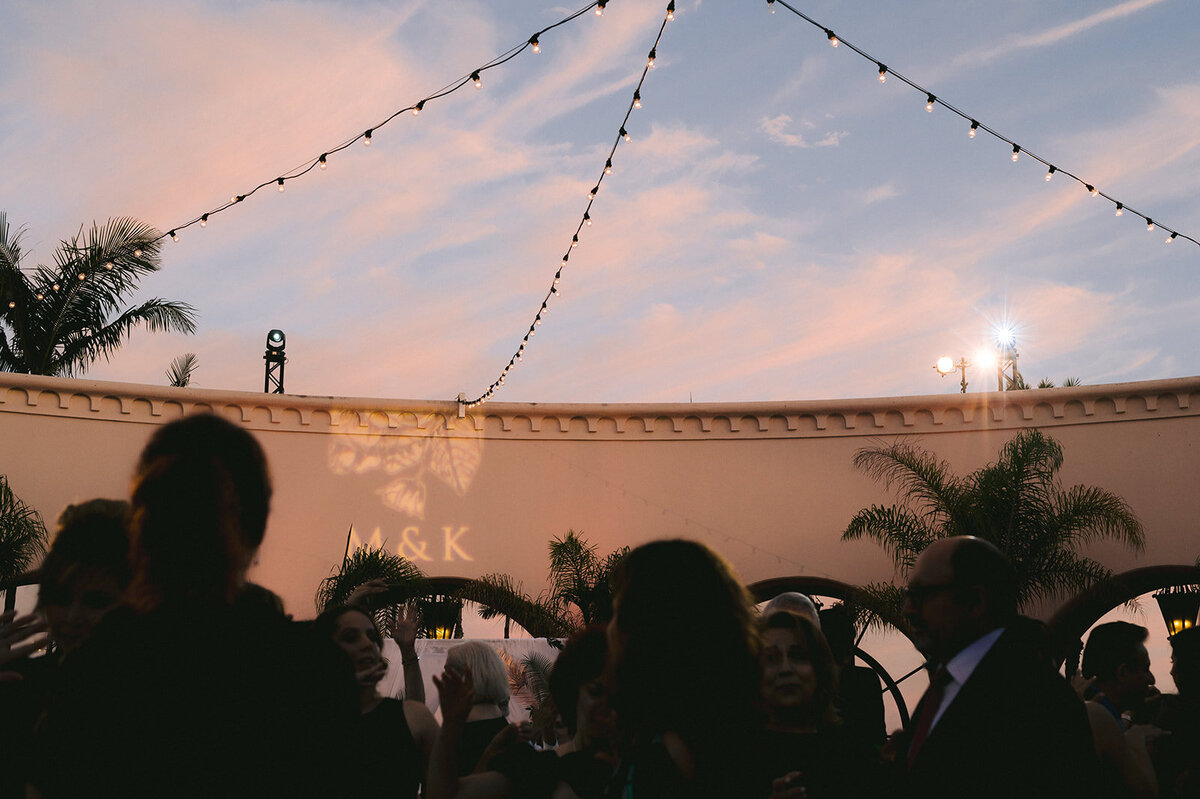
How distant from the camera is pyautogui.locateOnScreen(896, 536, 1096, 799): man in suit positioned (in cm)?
222

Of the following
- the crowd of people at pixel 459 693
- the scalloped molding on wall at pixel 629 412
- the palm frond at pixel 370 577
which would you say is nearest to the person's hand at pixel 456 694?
the crowd of people at pixel 459 693

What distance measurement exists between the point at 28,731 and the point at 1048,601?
12440 millimetres

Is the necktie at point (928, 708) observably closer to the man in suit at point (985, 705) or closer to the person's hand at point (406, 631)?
the man in suit at point (985, 705)

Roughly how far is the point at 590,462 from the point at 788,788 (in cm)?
1182

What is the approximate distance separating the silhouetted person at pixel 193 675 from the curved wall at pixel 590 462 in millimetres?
11605

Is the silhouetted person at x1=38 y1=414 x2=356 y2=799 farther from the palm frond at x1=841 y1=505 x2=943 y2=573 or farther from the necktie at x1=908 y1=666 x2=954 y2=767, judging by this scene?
the palm frond at x1=841 y1=505 x2=943 y2=573

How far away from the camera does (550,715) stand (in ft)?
13.1

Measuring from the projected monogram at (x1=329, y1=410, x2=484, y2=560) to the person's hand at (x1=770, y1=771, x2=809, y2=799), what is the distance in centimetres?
1145

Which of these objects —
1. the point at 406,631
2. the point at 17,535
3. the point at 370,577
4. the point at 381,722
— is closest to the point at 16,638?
the point at 381,722

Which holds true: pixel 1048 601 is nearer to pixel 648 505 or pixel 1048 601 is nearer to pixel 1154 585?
pixel 1154 585

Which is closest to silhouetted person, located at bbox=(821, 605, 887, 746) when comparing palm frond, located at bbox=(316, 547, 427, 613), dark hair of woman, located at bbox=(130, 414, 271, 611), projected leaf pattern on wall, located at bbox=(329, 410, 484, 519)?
dark hair of woman, located at bbox=(130, 414, 271, 611)

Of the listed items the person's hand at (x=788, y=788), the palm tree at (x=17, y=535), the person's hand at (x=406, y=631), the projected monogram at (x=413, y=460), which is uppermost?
the projected monogram at (x=413, y=460)

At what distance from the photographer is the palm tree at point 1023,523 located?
11016 mm

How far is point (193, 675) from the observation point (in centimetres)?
159
